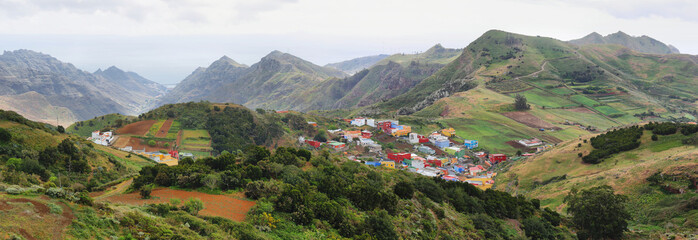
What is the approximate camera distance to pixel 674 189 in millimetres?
32250

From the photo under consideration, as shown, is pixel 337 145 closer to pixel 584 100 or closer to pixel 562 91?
pixel 584 100

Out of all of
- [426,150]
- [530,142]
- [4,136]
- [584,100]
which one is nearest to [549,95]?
[584,100]

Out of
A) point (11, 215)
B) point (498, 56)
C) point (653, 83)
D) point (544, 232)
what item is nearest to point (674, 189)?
point (544, 232)

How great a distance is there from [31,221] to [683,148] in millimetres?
60698

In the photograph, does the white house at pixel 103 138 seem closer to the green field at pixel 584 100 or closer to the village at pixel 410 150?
the village at pixel 410 150

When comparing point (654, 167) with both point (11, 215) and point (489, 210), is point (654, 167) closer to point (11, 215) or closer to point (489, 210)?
point (489, 210)

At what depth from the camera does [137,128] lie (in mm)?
A: 79188

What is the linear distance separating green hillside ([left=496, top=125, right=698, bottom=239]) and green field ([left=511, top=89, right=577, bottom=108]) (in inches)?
3216

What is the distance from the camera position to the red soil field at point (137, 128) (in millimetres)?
77562

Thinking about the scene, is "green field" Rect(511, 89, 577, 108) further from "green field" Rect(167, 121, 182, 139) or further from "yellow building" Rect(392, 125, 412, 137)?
"green field" Rect(167, 121, 182, 139)

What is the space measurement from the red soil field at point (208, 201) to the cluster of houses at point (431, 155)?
131 feet

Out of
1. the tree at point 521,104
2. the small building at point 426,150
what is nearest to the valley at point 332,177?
the small building at point 426,150

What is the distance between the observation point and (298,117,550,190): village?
65562 mm

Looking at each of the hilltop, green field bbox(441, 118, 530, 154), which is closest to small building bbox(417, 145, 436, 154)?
green field bbox(441, 118, 530, 154)
